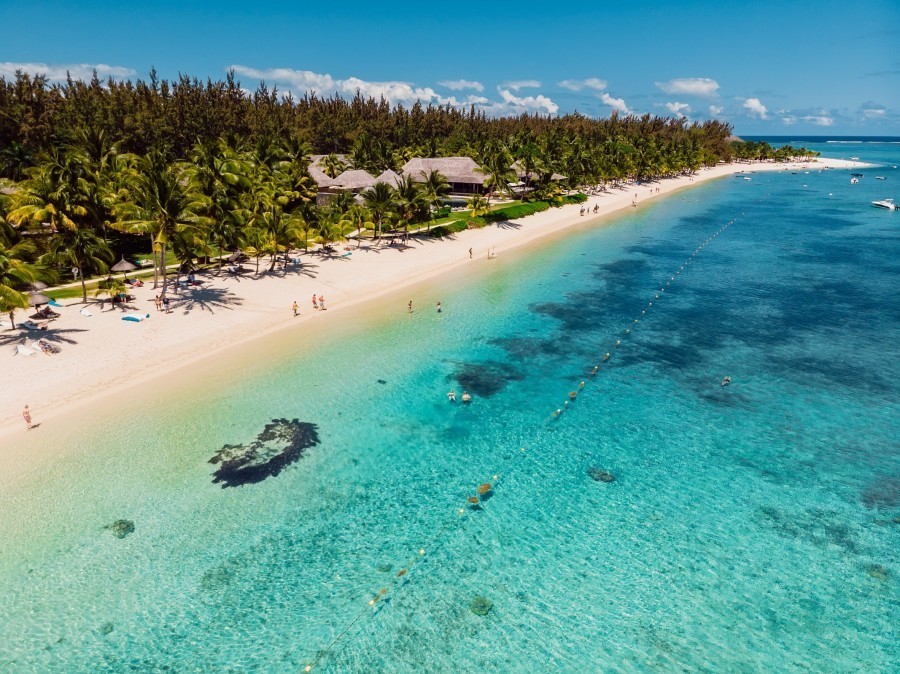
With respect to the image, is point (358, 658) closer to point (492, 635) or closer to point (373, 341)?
point (492, 635)

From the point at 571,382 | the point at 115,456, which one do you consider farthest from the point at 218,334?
the point at 571,382

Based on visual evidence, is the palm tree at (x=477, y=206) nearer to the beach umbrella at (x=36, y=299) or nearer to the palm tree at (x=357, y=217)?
the palm tree at (x=357, y=217)

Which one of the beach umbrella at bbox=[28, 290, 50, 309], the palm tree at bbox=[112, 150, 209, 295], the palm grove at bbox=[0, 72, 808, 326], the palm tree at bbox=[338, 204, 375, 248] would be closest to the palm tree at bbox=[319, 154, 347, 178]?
the palm grove at bbox=[0, 72, 808, 326]

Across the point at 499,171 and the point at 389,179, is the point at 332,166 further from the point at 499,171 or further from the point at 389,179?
the point at 499,171

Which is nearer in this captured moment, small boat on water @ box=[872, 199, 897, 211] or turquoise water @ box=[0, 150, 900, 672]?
turquoise water @ box=[0, 150, 900, 672]

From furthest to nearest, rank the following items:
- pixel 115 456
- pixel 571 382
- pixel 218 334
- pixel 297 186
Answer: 1. pixel 297 186
2. pixel 218 334
3. pixel 571 382
4. pixel 115 456

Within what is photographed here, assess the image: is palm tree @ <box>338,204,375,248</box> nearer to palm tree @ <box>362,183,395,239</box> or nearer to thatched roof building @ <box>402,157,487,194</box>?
palm tree @ <box>362,183,395,239</box>

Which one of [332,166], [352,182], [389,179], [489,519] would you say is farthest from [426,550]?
[332,166]
